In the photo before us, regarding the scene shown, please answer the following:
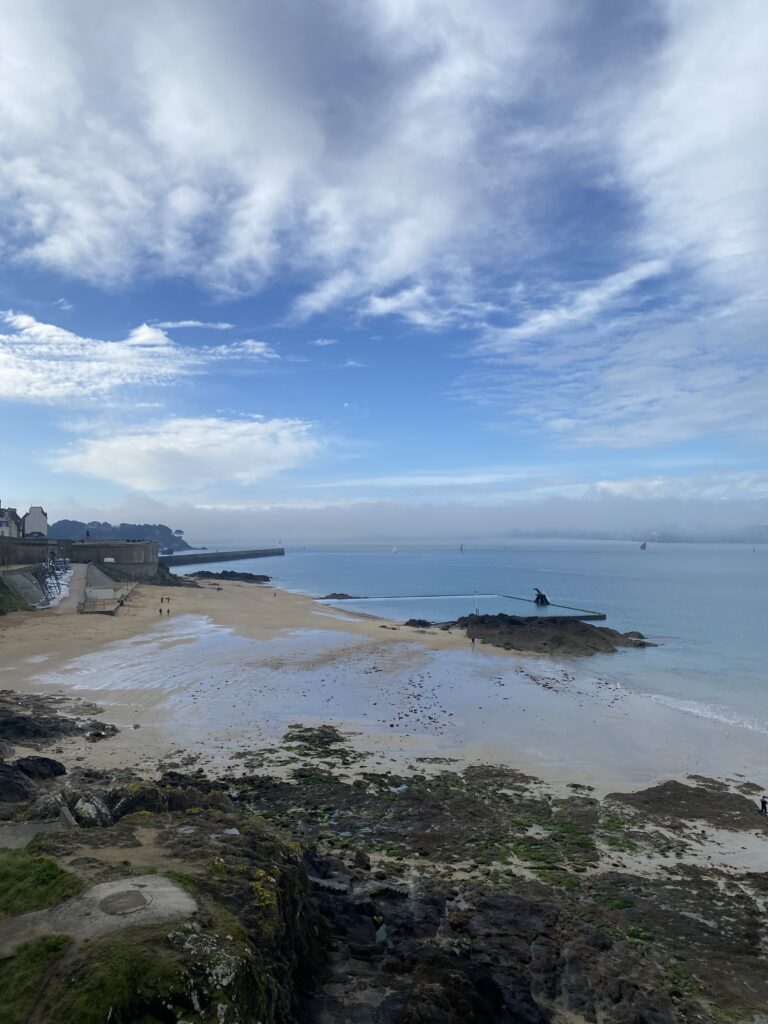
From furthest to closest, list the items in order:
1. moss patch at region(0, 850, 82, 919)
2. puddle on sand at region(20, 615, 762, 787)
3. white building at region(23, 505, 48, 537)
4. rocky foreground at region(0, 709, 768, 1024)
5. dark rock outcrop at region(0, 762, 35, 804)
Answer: white building at region(23, 505, 48, 537) → puddle on sand at region(20, 615, 762, 787) → dark rock outcrop at region(0, 762, 35, 804) → moss patch at region(0, 850, 82, 919) → rocky foreground at region(0, 709, 768, 1024)

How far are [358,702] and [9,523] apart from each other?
64650 millimetres

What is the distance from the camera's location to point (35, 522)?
279 feet

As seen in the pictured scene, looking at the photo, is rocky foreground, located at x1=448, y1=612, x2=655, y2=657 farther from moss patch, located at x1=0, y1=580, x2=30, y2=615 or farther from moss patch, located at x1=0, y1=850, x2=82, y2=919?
moss patch, located at x1=0, y1=850, x2=82, y2=919

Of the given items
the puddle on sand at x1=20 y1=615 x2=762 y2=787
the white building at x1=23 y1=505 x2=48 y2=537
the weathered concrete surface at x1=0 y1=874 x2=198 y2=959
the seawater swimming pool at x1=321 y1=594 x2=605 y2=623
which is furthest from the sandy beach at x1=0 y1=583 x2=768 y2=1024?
the white building at x1=23 y1=505 x2=48 y2=537

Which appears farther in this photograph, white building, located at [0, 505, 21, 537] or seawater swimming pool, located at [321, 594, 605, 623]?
white building, located at [0, 505, 21, 537]

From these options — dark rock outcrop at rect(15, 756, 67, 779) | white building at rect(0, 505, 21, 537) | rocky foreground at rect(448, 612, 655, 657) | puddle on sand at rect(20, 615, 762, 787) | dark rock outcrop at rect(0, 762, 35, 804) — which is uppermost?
white building at rect(0, 505, 21, 537)

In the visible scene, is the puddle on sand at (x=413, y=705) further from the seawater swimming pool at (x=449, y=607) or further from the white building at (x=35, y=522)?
the white building at (x=35, y=522)

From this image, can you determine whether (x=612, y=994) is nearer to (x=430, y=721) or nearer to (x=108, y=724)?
(x=430, y=721)

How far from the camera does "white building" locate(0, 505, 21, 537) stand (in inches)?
2683

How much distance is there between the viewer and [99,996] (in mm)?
4594

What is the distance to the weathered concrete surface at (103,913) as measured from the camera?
5.39 metres

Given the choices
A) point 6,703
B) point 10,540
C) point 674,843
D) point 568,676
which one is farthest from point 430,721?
point 10,540

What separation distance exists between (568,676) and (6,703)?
23889 millimetres

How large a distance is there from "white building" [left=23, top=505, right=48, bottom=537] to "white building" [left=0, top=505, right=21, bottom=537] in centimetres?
504
